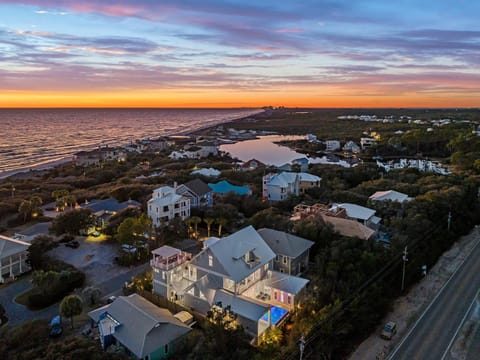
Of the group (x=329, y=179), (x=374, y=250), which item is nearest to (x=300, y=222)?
(x=374, y=250)

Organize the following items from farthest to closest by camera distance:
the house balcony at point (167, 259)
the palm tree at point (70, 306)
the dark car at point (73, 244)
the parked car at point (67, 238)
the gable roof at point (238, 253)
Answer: the parked car at point (67, 238), the dark car at point (73, 244), the house balcony at point (167, 259), the gable roof at point (238, 253), the palm tree at point (70, 306)

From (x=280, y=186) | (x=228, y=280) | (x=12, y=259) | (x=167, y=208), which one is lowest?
(x=12, y=259)

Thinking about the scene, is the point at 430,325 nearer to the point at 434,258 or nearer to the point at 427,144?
the point at 434,258

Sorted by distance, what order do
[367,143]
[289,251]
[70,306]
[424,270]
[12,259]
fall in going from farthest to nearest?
[367,143] → [424,270] → [12,259] → [289,251] → [70,306]

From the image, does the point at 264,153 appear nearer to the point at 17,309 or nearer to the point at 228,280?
the point at 228,280

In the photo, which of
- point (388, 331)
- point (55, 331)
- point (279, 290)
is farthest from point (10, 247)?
point (388, 331)

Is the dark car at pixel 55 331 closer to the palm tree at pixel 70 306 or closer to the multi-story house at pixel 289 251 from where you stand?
the palm tree at pixel 70 306

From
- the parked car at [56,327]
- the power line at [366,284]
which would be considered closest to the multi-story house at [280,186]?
the power line at [366,284]
